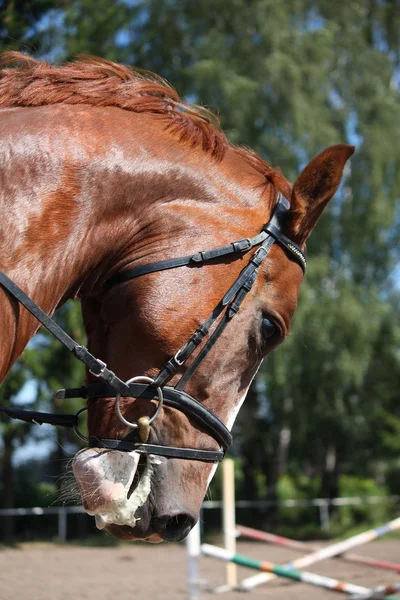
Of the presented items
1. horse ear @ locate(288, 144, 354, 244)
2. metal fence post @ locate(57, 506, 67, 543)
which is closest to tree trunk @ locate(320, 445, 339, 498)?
metal fence post @ locate(57, 506, 67, 543)

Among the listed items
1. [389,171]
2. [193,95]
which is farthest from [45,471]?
[389,171]

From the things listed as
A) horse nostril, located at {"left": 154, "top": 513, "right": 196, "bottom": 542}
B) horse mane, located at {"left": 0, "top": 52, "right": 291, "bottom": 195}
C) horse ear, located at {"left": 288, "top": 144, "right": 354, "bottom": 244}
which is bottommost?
horse nostril, located at {"left": 154, "top": 513, "right": 196, "bottom": 542}

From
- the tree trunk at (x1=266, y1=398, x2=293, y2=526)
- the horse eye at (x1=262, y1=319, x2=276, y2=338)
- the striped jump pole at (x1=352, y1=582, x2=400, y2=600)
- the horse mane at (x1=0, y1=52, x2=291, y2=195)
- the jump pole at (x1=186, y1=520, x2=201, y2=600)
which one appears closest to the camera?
the horse mane at (x1=0, y1=52, x2=291, y2=195)

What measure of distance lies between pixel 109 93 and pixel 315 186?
67 cm

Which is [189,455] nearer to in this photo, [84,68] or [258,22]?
[84,68]

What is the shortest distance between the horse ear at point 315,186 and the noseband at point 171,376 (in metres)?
0.12

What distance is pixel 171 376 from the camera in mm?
1900

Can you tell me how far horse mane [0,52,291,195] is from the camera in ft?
6.35

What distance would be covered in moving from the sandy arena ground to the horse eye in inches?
264

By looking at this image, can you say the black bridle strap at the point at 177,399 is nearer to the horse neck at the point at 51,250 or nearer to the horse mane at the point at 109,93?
the horse neck at the point at 51,250

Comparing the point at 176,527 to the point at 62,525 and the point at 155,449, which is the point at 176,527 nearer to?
the point at 155,449

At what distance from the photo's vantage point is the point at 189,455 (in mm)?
1909

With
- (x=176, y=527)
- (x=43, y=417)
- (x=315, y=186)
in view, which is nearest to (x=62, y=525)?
(x=43, y=417)

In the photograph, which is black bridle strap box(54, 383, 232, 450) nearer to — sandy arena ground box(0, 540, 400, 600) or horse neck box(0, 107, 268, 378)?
horse neck box(0, 107, 268, 378)
